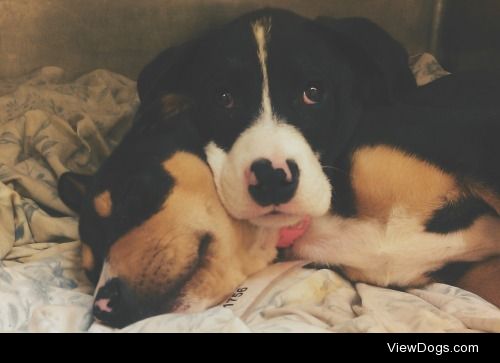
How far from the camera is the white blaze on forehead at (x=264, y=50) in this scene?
1318 millimetres

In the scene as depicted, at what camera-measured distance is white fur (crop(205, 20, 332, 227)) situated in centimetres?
126

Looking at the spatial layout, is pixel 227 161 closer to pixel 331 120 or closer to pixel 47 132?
pixel 331 120

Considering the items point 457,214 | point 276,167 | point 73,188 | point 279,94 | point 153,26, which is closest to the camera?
point 276,167

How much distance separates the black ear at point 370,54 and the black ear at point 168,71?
12.9 inches

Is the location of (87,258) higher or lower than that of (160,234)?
lower

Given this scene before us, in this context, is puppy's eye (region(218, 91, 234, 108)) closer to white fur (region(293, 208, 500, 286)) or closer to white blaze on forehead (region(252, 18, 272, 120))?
white blaze on forehead (region(252, 18, 272, 120))

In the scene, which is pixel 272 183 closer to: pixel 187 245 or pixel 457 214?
pixel 187 245

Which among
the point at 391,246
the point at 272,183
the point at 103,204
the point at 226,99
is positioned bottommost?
the point at 391,246

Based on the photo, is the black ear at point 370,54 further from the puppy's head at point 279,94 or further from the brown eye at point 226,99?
the brown eye at point 226,99

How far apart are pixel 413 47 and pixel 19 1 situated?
1.53 metres

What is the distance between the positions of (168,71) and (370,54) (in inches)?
19.4

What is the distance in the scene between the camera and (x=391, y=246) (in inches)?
57.1

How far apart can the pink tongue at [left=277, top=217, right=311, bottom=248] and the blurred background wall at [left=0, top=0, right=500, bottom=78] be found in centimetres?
99

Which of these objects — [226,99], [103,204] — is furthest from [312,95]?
[103,204]
